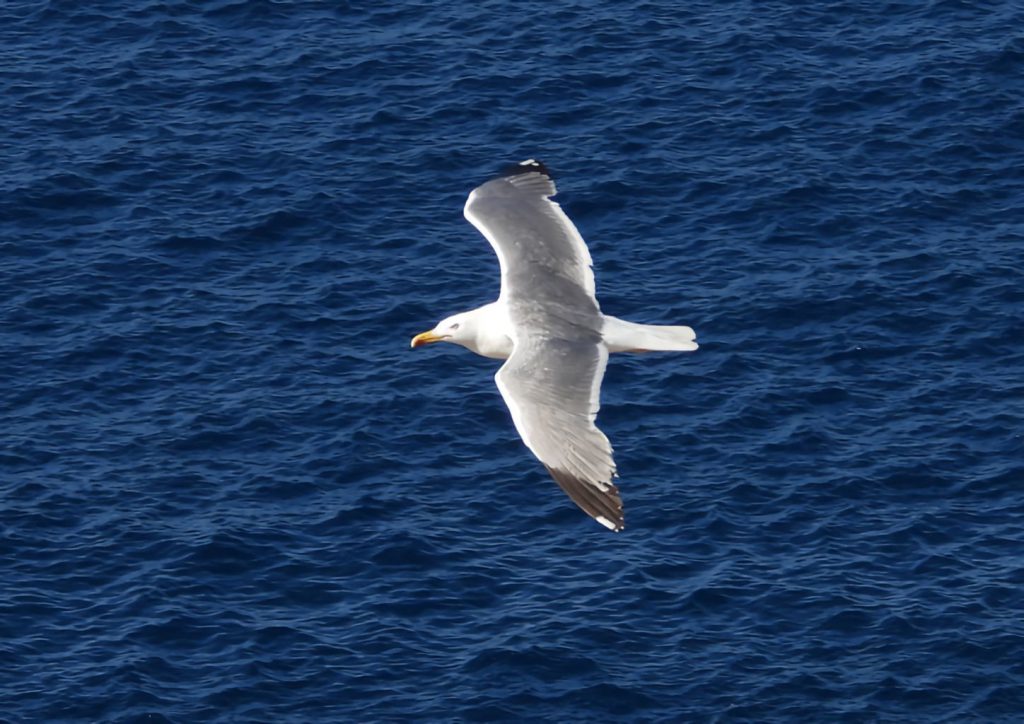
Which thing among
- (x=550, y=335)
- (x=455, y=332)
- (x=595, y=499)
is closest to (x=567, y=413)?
(x=595, y=499)

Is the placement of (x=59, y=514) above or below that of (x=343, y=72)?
below

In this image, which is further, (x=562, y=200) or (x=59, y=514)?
(x=562, y=200)

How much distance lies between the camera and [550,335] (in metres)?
37.4

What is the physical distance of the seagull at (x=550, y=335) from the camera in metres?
33.2

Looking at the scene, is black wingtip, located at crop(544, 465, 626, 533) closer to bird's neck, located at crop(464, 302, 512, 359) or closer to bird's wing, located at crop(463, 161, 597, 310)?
bird's neck, located at crop(464, 302, 512, 359)

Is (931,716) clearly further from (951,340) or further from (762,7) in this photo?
(762,7)

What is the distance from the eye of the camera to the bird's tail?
3756 centimetres

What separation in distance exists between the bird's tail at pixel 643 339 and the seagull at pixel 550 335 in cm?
2

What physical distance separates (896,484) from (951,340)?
289 inches

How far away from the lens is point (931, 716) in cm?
5528

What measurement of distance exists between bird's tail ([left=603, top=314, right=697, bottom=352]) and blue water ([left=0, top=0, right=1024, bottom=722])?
2007 cm

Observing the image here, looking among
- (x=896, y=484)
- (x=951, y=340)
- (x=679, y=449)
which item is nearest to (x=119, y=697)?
(x=679, y=449)

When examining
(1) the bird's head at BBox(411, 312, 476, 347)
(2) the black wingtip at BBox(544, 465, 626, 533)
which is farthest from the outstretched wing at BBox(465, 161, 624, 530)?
(1) the bird's head at BBox(411, 312, 476, 347)

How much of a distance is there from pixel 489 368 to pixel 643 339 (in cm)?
3038
